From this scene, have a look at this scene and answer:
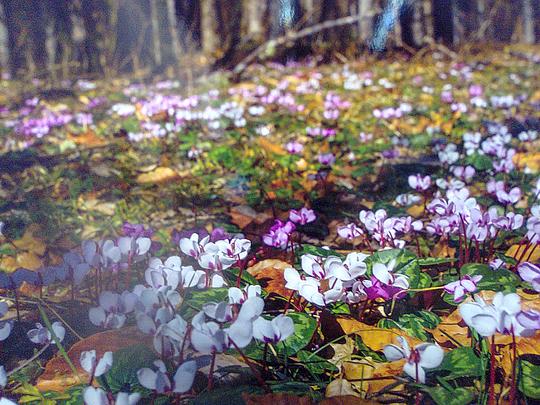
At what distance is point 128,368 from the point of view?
1.05 metres

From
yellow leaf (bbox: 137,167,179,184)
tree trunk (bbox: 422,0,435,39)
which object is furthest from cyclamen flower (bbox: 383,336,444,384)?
tree trunk (bbox: 422,0,435,39)

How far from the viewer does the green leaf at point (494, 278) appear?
1361mm

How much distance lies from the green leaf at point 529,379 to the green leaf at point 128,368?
69 cm

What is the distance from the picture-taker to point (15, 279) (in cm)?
130

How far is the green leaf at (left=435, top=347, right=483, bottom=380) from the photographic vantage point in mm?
1032

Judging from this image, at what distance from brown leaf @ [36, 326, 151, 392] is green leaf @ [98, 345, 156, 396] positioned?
0.03 meters

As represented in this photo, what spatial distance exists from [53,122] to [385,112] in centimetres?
244

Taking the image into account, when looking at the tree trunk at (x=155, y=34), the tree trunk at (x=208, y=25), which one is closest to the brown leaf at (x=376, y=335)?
the tree trunk at (x=208, y=25)

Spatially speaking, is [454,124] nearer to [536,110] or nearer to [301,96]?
[536,110]

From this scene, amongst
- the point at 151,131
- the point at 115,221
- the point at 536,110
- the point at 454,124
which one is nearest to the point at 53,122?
the point at 151,131

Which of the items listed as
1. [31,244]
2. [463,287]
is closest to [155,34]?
[31,244]

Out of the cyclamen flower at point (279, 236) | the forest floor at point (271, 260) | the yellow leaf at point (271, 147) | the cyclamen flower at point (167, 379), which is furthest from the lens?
the yellow leaf at point (271, 147)

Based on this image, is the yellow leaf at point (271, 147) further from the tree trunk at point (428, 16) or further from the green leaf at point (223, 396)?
the tree trunk at point (428, 16)

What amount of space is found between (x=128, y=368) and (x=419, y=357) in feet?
1.79
